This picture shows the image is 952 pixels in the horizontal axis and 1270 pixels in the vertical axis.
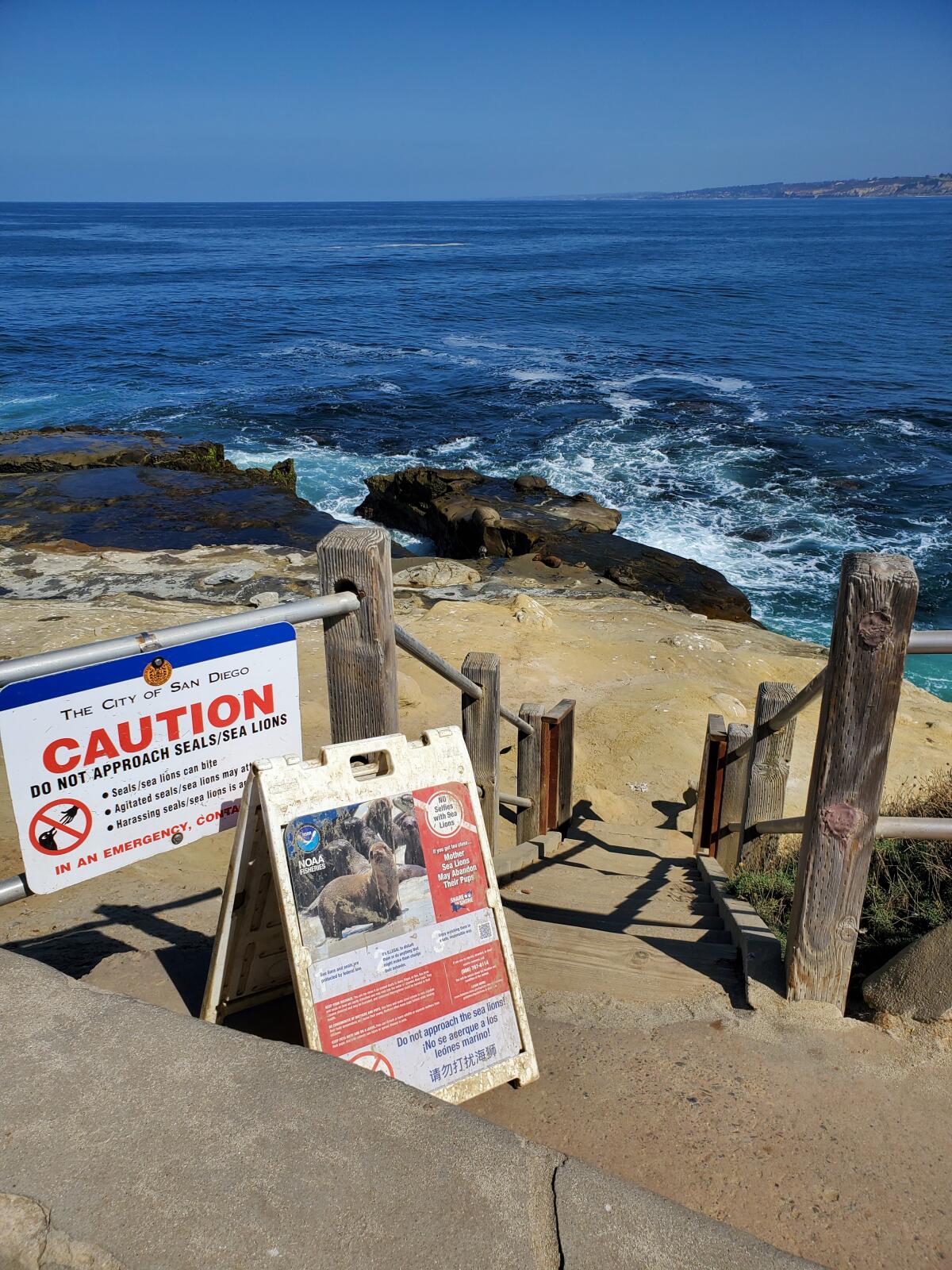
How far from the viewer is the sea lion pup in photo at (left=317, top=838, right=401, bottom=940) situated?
245 centimetres

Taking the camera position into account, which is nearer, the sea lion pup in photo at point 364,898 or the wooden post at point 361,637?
the sea lion pup in photo at point 364,898

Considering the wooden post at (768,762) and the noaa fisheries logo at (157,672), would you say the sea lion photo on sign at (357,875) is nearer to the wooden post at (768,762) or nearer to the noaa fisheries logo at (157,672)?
the noaa fisheries logo at (157,672)

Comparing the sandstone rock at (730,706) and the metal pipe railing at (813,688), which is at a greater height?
the metal pipe railing at (813,688)

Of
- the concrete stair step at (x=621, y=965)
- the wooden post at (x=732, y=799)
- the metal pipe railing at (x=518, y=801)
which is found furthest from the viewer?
the metal pipe railing at (x=518, y=801)

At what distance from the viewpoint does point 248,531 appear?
16.5m

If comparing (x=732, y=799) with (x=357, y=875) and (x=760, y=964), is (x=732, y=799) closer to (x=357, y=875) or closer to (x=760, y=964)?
(x=760, y=964)

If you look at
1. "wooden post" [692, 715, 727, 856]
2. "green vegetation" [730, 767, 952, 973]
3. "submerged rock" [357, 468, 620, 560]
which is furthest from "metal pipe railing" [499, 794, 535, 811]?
"submerged rock" [357, 468, 620, 560]

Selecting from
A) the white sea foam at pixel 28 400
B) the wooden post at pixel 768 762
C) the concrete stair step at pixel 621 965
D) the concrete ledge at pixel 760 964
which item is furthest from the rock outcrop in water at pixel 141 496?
the concrete ledge at pixel 760 964

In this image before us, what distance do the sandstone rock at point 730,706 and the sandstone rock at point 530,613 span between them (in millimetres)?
2485

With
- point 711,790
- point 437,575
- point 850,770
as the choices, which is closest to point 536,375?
point 437,575

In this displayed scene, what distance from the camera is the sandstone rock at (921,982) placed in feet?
9.04

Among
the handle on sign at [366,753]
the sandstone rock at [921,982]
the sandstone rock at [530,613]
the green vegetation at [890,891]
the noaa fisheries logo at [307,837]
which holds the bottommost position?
the sandstone rock at [530,613]

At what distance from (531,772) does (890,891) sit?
2.43 meters

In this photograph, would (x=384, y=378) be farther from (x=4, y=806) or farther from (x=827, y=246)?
(x=827, y=246)
